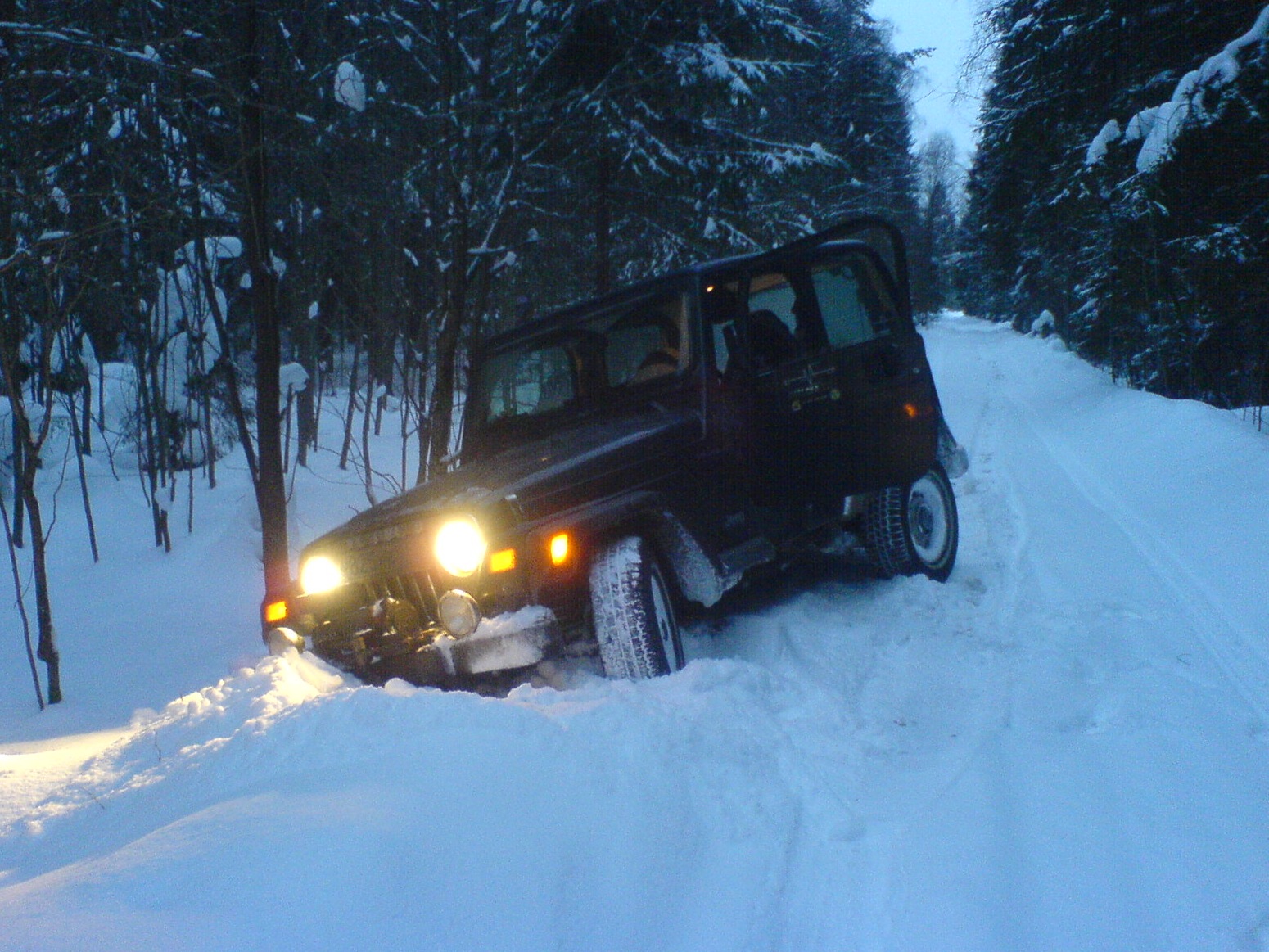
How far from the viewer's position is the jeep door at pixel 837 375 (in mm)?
4523

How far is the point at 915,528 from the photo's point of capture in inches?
213

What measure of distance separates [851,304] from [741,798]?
10.8ft

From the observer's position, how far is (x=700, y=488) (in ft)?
13.3

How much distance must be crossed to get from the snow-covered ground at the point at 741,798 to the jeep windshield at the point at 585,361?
1.40m

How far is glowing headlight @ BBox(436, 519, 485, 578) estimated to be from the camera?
3348 millimetres

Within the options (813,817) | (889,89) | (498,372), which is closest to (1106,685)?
(813,817)

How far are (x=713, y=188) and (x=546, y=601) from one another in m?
8.81

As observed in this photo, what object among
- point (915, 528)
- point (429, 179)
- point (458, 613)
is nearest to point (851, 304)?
point (915, 528)

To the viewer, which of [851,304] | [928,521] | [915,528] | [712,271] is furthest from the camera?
[928,521]

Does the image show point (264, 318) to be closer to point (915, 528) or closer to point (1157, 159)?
point (915, 528)

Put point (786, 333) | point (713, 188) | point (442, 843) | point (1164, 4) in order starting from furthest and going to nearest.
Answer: point (713, 188), point (1164, 4), point (786, 333), point (442, 843)

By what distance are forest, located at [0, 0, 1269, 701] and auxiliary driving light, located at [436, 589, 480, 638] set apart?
1961 millimetres

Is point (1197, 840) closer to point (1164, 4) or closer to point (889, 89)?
point (1164, 4)

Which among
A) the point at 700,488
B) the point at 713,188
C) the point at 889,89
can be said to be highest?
the point at 889,89
